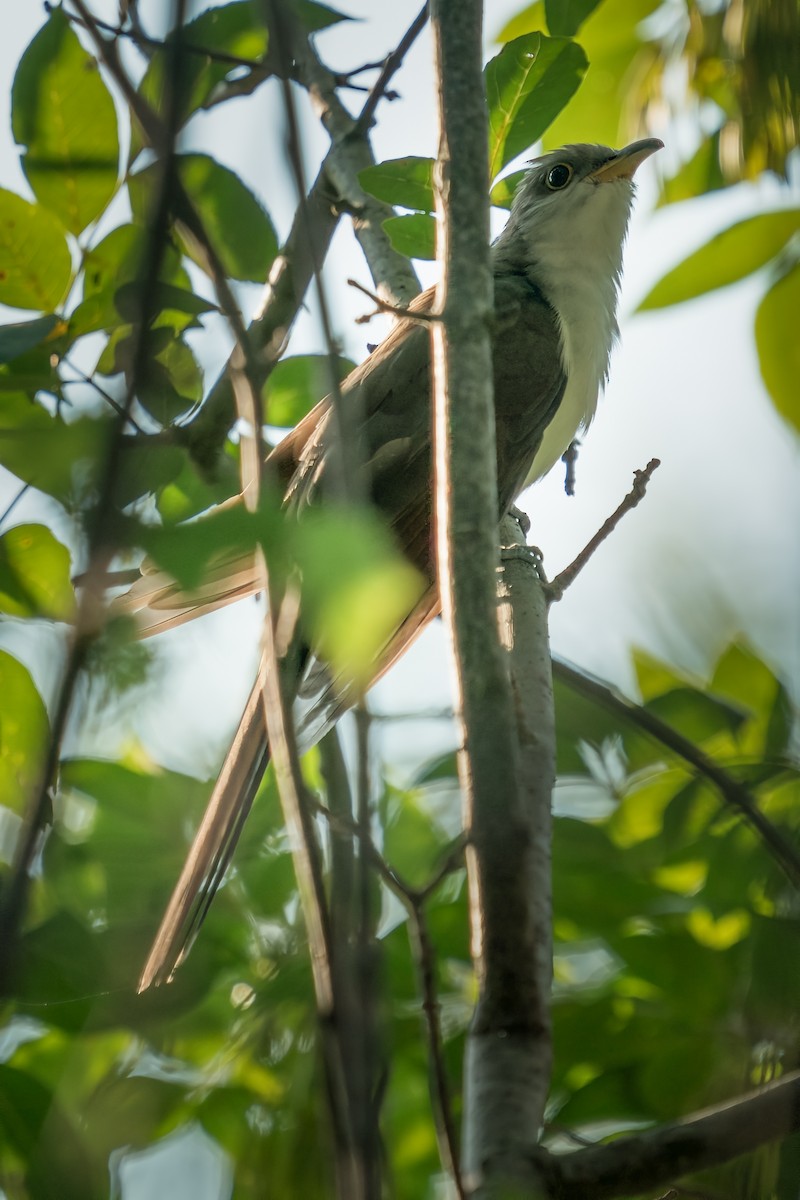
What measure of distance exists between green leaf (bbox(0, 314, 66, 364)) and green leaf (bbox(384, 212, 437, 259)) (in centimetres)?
92

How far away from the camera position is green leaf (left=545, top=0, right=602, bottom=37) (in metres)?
2.85

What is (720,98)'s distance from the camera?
3.52m

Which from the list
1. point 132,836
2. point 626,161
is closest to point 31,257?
point 132,836

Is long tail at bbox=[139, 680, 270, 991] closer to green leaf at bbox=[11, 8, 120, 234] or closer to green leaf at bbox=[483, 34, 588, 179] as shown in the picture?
green leaf at bbox=[11, 8, 120, 234]

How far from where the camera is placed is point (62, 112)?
2.51 meters

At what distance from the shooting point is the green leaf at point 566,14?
2.85 metres

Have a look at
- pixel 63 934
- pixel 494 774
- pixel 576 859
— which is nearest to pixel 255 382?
pixel 494 774

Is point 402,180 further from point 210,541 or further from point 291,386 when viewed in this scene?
point 210,541

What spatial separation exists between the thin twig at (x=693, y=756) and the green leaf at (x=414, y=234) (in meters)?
1.11

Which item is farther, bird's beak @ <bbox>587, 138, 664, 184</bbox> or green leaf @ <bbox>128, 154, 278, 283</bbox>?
bird's beak @ <bbox>587, 138, 664, 184</bbox>

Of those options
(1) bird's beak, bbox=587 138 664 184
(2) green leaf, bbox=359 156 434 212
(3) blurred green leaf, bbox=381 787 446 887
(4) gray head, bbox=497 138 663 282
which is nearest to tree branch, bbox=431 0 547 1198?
(2) green leaf, bbox=359 156 434 212

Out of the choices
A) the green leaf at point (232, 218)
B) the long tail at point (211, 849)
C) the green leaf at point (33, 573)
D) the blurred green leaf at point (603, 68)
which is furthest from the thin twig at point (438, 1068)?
the blurred green leaf at point (603, 68)

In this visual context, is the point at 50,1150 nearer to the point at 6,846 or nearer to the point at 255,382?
the point at 6,846

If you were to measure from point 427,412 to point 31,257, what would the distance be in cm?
120
